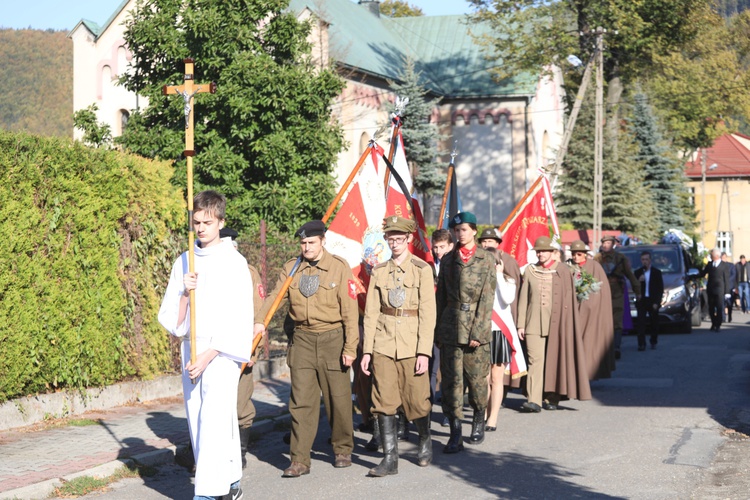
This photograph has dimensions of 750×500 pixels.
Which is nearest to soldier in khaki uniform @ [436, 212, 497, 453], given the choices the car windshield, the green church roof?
the car windshield

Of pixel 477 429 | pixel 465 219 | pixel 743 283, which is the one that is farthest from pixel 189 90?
pixel 743 283

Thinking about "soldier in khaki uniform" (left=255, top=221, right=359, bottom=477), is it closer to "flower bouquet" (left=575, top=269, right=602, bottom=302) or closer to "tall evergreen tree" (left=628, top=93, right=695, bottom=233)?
"flower bouquet" (left=575, top=269, right=602, bottom=302)

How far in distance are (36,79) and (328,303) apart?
86593 millimetres

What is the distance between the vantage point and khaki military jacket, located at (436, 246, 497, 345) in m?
9.68

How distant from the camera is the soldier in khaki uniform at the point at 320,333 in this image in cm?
867

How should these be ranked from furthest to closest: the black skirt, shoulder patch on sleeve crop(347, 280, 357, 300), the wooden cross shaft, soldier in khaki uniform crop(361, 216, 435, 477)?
the black skirt, shoulder patch on sleeve crop(347, 280, 357, 300), soldier in khaki uniform crop(361, 216, 435, 477), the wooden cross shaft

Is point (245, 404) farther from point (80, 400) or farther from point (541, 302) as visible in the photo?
point (541, 302)

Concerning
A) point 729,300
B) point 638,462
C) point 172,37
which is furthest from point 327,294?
point 729,300

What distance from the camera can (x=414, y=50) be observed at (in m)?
55.8

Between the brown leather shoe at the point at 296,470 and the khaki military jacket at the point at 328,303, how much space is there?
0.94 m

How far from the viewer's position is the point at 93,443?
9.48 metres

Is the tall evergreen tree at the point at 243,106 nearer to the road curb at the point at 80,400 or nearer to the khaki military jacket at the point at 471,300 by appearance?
the road curb at the point at 80,400

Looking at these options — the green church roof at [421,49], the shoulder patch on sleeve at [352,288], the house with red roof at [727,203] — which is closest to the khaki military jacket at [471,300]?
the shoulder patch on sleeve at [352,288]

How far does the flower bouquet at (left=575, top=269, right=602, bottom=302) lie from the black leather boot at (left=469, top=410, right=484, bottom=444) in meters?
4.50
